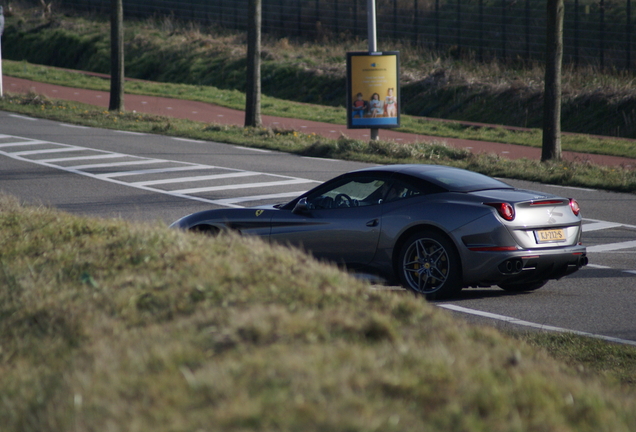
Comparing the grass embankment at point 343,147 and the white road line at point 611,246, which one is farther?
the grass embankment at point 343,147

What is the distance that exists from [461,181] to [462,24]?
3017 cm

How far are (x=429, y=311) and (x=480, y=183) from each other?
4253mm

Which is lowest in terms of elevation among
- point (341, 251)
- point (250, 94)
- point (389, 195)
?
point (341, 251)

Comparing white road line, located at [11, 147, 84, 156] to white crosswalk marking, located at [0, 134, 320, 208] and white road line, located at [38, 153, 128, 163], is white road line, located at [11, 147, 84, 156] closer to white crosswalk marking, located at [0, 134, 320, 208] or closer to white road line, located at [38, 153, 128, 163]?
white crosswalk marking, located at [0, 134, 320, 208]

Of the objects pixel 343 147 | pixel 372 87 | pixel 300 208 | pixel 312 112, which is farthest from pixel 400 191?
pixel 312 112

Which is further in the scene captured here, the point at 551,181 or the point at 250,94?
the point at 250,94

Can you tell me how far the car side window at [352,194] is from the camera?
8.73 m

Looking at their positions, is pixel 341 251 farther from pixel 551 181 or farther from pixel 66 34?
pixel 66 34

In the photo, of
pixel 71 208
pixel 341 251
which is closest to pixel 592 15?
pixel 71 208

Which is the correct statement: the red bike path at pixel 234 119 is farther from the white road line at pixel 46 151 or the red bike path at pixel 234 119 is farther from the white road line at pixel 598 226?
the white road line at pixel 598 226

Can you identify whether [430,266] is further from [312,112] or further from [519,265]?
[312,112]

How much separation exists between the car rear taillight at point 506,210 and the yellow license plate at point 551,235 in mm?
361

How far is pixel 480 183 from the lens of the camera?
870 centimetres

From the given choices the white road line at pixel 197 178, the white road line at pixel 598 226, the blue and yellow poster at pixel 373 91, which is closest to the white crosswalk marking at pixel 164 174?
the white road line at pixel 197 178
